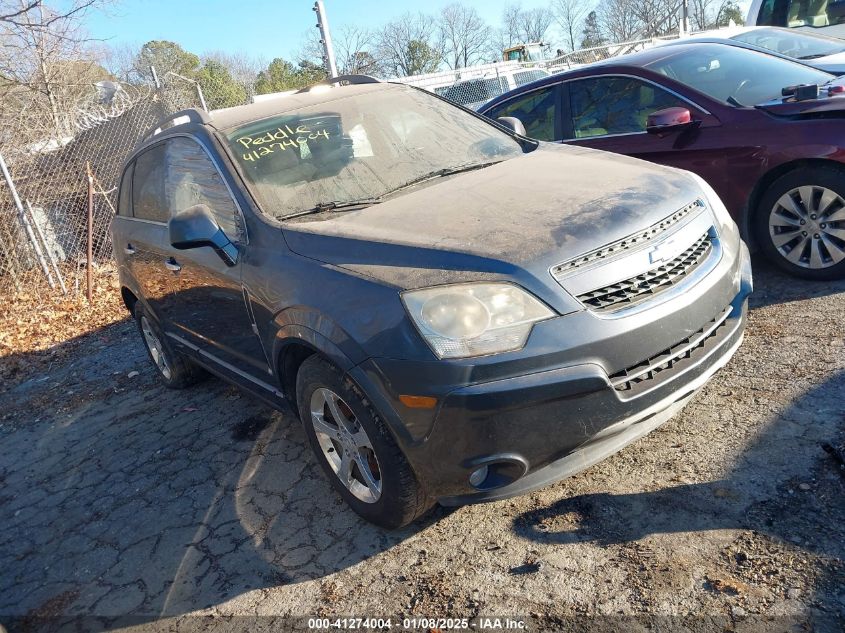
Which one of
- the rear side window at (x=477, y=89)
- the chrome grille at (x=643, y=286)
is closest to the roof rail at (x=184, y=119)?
the chrome grille at (x=643, y=286)

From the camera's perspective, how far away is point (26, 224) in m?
8.47

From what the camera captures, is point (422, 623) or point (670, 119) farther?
point (670, 119)

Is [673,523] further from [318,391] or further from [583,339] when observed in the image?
[318,391]

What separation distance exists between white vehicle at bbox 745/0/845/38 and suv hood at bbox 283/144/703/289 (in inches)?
283

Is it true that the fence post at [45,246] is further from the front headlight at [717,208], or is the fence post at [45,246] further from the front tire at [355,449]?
the front headlight at [717,208]

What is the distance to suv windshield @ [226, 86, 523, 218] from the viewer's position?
331 cm

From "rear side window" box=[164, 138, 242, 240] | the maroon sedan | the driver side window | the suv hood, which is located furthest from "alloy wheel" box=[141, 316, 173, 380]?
the driver side window

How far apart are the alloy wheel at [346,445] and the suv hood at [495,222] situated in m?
0.62

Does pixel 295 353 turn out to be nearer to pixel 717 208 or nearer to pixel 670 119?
pixel 717 208

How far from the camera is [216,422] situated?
4.44 meters

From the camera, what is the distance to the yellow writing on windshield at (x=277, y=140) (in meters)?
3.45

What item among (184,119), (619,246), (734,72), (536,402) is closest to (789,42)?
(734,72)

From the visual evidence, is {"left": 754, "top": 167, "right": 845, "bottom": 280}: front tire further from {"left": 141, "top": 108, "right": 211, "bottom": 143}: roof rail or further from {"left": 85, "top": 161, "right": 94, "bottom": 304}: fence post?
{"left": 85, "top": 161, "right": 94, "bottom": 304}: fence post

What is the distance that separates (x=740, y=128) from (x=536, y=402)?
3199 mm
